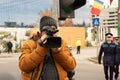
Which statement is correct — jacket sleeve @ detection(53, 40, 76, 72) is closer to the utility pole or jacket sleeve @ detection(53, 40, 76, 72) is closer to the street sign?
the utility pole

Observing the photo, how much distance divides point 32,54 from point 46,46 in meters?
0.30

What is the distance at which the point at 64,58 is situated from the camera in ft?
15.5

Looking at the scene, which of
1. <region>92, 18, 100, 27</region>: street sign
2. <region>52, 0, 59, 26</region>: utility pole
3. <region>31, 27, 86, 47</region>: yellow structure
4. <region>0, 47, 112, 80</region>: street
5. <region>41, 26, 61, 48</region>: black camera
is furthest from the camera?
<region>31, 27, 86, 47</region>: yellow structure

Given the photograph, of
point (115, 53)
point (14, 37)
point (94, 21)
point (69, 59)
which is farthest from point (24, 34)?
point (69, 59)

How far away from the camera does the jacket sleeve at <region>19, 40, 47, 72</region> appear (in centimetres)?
458

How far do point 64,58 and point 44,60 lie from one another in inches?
8.8

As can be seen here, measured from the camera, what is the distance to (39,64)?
4.76m

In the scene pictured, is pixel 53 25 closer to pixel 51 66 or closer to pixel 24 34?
pixel 51 66

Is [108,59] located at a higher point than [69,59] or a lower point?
lower

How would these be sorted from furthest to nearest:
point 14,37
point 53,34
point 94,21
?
point 14,37 < point 94,21 < point 53,34

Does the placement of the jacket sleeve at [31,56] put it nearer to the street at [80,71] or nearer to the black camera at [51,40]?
the black camera at [51,40]

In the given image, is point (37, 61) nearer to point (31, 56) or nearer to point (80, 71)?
point (31, 56)

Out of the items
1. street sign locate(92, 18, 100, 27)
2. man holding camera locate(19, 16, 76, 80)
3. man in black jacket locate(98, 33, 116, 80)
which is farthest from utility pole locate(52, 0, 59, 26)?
street sign locate(92, 18, 100, 27)

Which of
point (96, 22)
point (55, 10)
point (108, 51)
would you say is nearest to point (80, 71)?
point (96, 22)
